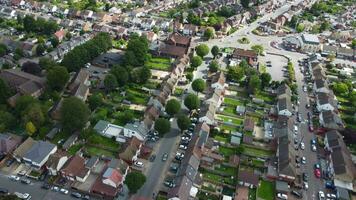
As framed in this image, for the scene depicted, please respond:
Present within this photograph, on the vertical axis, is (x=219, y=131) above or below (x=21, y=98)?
below

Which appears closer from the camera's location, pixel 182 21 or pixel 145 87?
pixel 145 87

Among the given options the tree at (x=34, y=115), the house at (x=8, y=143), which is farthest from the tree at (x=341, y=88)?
the house at (x=8, y=143)

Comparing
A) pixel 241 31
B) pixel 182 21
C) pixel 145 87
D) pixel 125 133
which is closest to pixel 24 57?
pixel 145 87

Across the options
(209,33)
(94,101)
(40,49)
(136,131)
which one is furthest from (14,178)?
(209,33)

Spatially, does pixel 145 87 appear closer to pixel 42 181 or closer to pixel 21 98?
pixel 21 98

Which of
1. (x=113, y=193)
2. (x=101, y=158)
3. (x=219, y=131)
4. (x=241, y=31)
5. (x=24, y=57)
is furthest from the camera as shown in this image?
(x=241, y=31)

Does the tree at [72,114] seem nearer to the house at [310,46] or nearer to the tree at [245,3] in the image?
the house at [310,46]

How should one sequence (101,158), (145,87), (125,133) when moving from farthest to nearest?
1. (145,87)
2. (125,133)
3. (101,158)

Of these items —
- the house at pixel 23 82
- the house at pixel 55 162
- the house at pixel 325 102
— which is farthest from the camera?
the house at pixel 325 102
